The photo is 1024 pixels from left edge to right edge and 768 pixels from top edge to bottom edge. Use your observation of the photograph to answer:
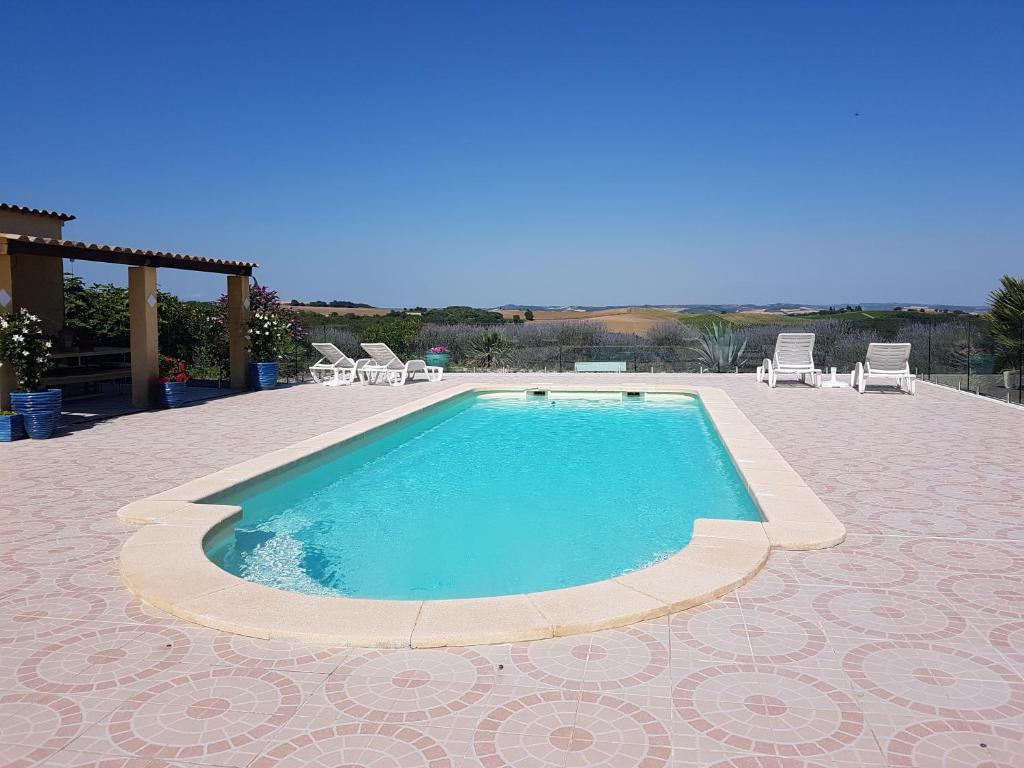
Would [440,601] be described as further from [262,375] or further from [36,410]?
[262,375]

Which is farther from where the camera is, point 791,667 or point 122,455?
point 122,455

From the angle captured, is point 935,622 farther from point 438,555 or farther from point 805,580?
point 438,555

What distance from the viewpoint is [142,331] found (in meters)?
10.6

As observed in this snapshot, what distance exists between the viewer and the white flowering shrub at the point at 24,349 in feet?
26.5

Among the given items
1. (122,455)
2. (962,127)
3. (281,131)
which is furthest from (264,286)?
(962,127)

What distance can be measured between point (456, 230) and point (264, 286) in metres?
30.5

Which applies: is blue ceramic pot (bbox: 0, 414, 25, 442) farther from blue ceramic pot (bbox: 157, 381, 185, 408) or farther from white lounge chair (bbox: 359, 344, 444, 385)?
white lounge chair (bbox: 359, 344, 444, 385)

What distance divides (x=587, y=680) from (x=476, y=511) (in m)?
3.44

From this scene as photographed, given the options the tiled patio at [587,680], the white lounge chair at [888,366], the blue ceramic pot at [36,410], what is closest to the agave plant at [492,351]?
the white lounge chair at [888,366]

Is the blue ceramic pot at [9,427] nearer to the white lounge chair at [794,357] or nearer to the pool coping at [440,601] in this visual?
the pool coping at [440,601]

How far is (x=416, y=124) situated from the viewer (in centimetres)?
2812

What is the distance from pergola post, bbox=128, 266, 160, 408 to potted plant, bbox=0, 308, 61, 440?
2260mm

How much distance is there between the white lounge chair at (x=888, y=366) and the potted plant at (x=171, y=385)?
1102cm

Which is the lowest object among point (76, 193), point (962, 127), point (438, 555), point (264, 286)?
point (438, 555)
